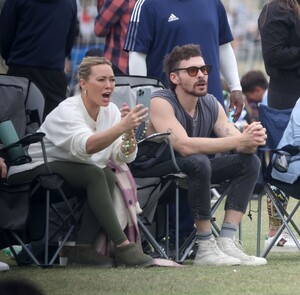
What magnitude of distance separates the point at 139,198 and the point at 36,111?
0.86m

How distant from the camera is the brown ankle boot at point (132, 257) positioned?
7.46 m

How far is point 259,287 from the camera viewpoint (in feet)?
21.6

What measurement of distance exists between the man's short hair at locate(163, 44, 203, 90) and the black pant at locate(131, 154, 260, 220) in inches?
24.5

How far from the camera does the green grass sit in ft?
21.2

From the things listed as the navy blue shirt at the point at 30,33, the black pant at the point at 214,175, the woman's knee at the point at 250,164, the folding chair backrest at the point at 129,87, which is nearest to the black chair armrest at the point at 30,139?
the black pant at the point at 214,175

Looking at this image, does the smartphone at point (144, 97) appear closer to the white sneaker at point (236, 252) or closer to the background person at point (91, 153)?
the background person at point (91, 153)

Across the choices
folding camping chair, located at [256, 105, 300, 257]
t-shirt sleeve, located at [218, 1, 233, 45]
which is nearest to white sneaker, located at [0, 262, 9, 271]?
folding camping chair, located at [256, 105, 300, 257]

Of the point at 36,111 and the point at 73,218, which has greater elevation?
the point at 36,111

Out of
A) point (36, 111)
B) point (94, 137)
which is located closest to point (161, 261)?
point (94, 137)

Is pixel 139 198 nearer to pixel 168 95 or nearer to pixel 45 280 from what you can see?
pixel 168 95

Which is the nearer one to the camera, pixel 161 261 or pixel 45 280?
pixel 45 280

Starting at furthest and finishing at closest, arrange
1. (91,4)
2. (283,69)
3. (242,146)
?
(91,4) → (283,69) → (242,146)

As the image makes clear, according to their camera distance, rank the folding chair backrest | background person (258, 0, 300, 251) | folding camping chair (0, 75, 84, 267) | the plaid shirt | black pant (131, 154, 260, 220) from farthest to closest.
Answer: the plaid shirt
background person (258, 0, 300, 251)
the folding chair backrest
black pant (131, 154, 260, 220)
folding camping chair (0, 75, 84, 267)

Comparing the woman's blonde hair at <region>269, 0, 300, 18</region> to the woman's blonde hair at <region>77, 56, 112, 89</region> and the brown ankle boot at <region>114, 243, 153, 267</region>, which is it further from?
the brown ankle boot at <region>114, 243, 153, 267</region>
